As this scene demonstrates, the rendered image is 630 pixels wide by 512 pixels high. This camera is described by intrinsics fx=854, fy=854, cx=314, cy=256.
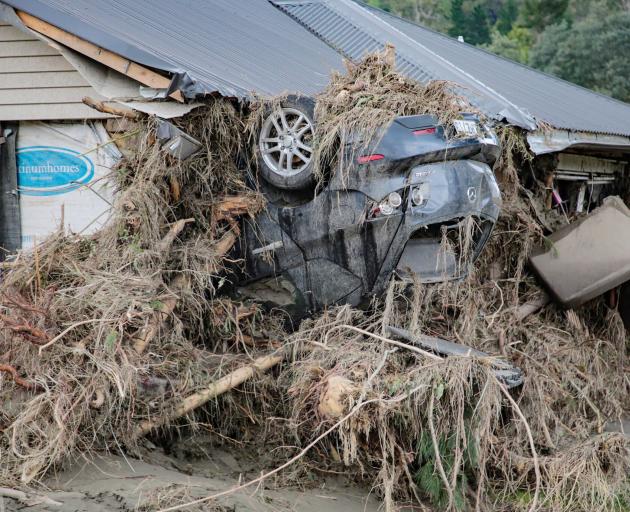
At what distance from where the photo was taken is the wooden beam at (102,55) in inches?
278

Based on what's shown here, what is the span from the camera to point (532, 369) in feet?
24.9

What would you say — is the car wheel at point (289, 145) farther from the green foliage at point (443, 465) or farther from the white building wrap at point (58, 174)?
the green foliage at point (443, 465)

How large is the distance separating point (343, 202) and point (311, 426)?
178cm

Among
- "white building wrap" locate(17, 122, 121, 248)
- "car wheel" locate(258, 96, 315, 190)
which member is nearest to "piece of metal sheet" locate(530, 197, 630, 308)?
"car wheel" locate(258, 96, 315, 190)

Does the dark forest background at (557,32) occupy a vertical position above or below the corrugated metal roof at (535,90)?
above

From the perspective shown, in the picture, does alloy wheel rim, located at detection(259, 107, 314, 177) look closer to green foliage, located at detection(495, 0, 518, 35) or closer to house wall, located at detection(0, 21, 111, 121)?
house wall, located at detection(0, 21, 111, 121)

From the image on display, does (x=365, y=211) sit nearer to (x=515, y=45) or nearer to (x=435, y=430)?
(x=435, y=430)

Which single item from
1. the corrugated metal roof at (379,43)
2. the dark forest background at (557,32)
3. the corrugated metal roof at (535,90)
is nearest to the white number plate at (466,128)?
the corrugated metal roof at (379,43)

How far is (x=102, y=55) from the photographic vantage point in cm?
728

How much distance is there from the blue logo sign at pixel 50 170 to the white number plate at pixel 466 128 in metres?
3.54

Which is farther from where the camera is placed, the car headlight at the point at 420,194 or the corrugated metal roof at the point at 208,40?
the corrugated metal roof at the point at 208,40

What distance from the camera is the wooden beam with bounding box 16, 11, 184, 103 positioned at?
23.2 ft

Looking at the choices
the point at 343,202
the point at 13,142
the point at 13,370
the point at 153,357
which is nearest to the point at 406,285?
the point at 343,202

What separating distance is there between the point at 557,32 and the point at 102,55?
1283 inches
